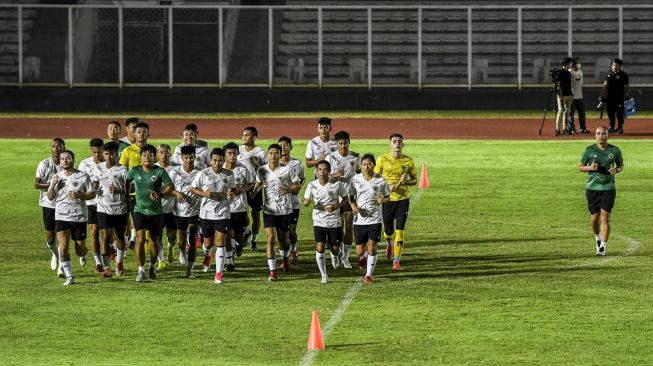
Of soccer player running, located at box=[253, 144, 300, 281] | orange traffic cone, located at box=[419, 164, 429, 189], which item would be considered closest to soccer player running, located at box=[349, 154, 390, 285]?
soccer player running, located at box=[253, 144, 300, 281]

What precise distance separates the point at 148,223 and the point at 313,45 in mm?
34865

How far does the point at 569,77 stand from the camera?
41.2 m

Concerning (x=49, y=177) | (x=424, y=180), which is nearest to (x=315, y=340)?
(x=49, y=177)

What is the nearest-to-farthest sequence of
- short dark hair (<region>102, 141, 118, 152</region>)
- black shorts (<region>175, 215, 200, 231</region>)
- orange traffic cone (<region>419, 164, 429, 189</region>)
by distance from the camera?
short dark hair (<region>102, 141, 118, 152</region>) < black shorts (<region>175, 215, 200, 231</region>) < orange traffic cone (<region>419, 164, 429, 189</region>)

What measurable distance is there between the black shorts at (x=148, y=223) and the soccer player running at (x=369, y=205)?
2.70 m

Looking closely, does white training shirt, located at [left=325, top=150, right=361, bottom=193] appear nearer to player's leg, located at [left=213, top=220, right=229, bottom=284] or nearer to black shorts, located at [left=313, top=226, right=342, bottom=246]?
black shorts, located at [left=313, top=226, right=342, bottom=246]

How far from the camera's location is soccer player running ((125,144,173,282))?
20.7 m

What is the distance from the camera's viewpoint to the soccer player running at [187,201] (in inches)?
850

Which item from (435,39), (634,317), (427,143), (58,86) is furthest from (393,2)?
(634,317)

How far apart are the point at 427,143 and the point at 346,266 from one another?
64.1 feet

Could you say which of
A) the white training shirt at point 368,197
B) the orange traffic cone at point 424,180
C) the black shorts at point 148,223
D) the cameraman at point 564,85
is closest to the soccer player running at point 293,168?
the white training shirt at point 368,197

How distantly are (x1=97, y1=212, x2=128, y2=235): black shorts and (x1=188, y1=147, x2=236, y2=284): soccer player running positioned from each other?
1.17 m

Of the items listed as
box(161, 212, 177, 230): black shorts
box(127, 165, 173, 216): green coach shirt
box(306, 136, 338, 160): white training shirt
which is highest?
box(306, 136, 338, 160): white training shirt

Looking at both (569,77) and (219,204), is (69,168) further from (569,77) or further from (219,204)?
(569,77)
